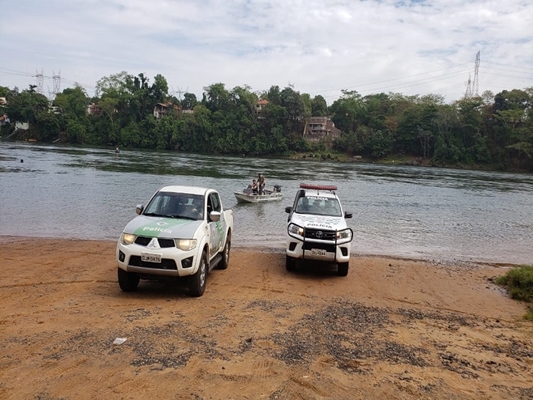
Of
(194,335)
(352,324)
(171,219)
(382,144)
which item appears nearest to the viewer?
(194,335)

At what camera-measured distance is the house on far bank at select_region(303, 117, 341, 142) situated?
340 feet

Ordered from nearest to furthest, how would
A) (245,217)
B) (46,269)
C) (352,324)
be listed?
(352,324) < (46,269) < (245,217)

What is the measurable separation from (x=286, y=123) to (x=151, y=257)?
95.5 m

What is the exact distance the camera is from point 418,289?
407 inches

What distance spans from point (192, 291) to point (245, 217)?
1404 cm

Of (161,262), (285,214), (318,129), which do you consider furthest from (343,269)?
(318,129)

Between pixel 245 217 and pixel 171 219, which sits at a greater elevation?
pixel 171 219

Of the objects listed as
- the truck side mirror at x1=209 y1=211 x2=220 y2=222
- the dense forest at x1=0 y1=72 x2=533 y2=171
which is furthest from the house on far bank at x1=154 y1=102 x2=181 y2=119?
the truck side mirror at x1=209 y1=211 x2=220 y2=222

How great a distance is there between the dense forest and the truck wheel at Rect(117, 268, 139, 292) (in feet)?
293

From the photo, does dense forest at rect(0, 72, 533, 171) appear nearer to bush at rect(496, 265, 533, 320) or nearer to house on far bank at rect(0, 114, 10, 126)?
house on far bank at rect(0, 114, 10, 126)

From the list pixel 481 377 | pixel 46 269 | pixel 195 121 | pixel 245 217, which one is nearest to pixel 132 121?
pixel 195 121

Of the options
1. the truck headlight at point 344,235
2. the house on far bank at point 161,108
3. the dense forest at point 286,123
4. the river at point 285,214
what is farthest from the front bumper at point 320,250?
the house on far bank at point 161,108

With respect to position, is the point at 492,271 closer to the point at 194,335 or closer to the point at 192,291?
the point at 192,291

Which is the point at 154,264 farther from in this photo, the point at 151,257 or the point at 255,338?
the point at 255,338
